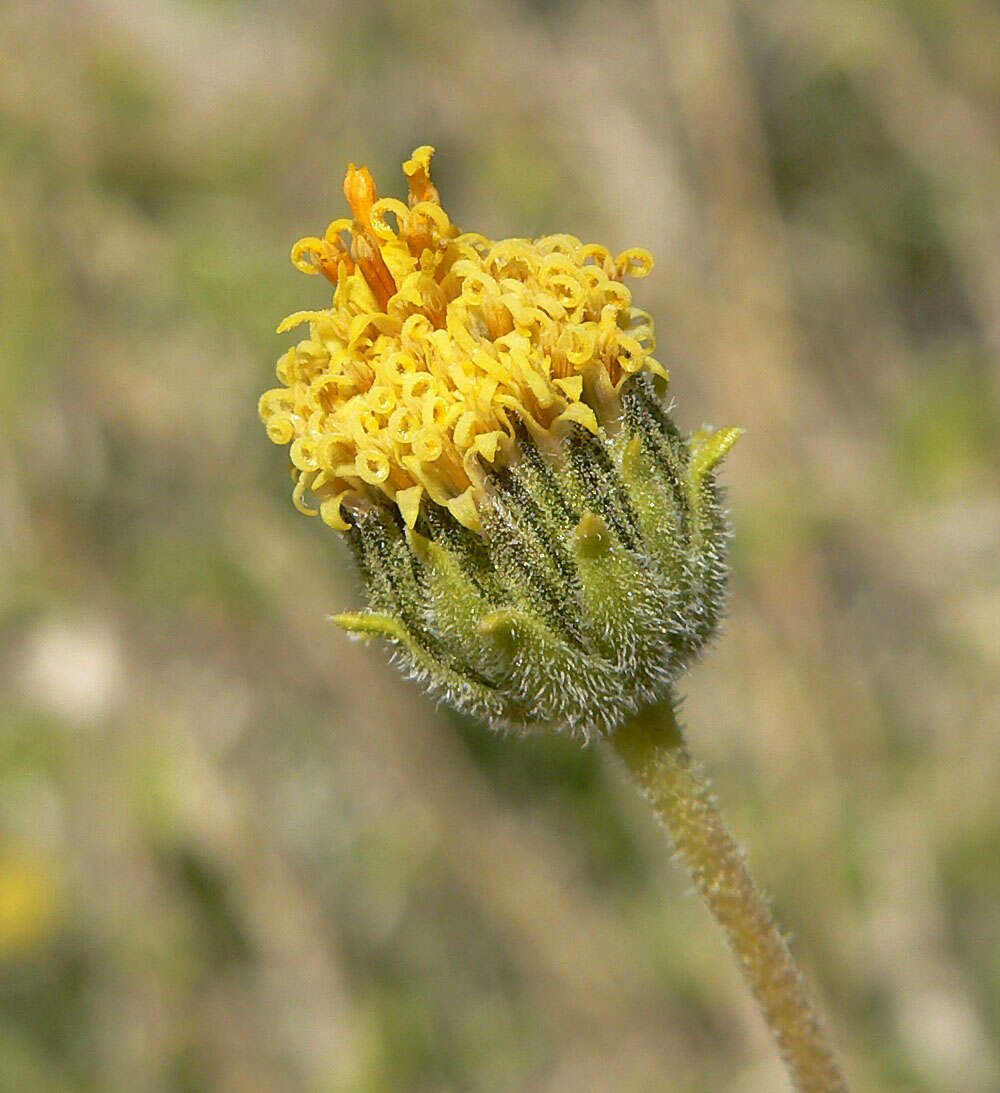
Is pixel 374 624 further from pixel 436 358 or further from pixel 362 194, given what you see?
pixel 362 194

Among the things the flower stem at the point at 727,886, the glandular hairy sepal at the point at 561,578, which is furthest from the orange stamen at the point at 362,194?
the flower stem at the point at 727,886

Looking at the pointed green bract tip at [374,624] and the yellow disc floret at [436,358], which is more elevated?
the yellow disc floret at [436,358]

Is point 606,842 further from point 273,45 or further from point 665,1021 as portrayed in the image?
point 273,45

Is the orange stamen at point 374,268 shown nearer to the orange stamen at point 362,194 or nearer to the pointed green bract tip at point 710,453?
the orange stamen at point 362,194

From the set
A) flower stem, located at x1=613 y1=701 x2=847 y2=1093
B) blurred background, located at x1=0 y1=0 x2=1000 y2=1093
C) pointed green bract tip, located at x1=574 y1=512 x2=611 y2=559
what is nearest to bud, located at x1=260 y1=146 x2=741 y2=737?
pointed green bract tip, located at x1=574 y1=512 x2=611 y2=559

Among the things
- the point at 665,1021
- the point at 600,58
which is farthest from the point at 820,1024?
the point at 600,58
